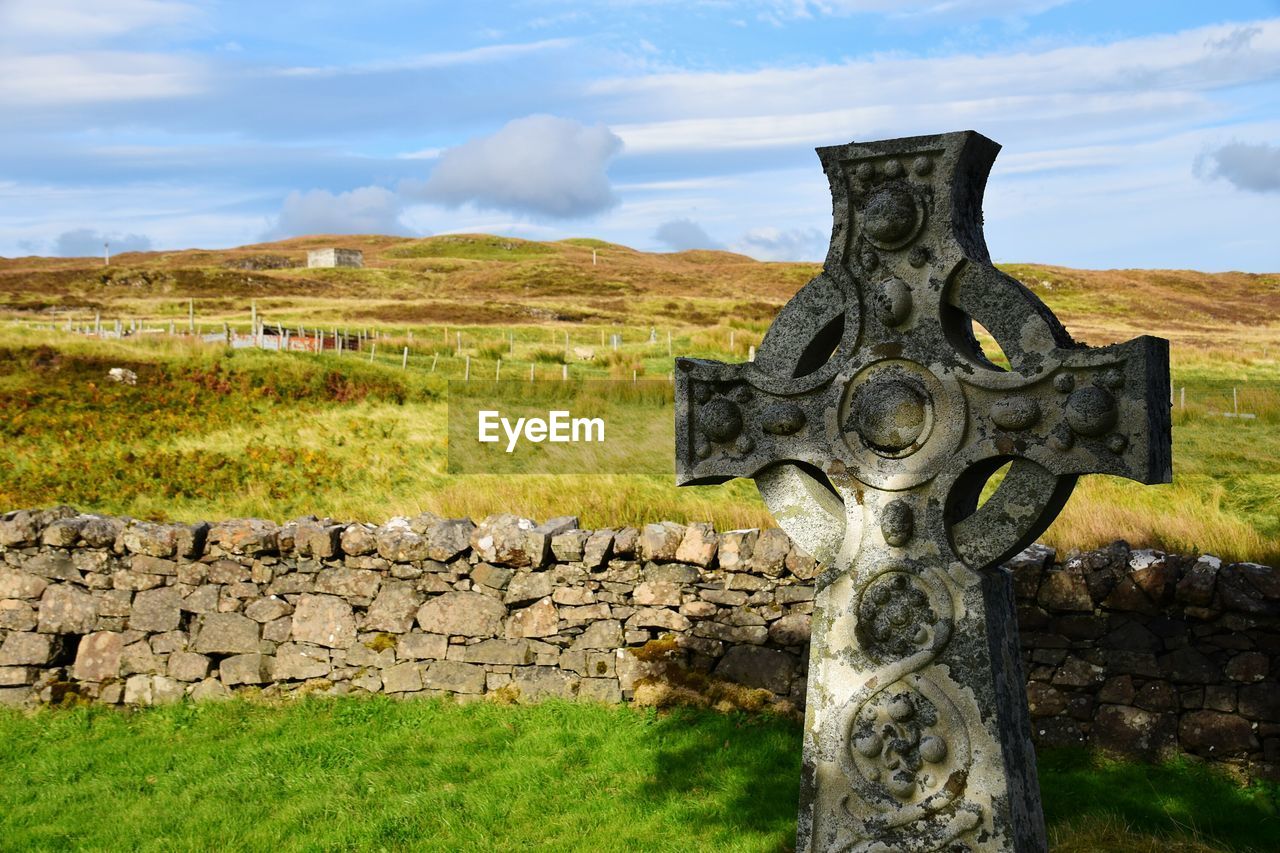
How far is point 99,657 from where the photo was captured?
1020 cm

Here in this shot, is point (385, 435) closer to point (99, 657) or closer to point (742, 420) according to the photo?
point (99, 657)

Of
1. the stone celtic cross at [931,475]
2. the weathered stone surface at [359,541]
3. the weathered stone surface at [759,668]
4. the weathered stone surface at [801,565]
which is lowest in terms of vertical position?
the weathered stone surface at [759,668]

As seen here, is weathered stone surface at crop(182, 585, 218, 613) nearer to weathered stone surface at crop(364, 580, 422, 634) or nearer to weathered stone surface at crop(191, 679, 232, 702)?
weathered stone surface at crop(191, 679, 232, 702)

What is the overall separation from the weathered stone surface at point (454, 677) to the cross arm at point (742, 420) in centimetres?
524

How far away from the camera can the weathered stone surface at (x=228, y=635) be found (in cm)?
1001

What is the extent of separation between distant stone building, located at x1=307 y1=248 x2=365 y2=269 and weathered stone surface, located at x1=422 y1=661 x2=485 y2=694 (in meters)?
99.5

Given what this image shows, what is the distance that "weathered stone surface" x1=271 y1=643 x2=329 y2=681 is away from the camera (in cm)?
988

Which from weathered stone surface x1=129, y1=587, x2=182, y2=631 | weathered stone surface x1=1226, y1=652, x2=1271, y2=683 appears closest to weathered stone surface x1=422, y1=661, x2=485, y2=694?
weathered stone surface x1=129, y1=587, x2=182, y2=631

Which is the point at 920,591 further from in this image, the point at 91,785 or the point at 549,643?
the point at 91,785

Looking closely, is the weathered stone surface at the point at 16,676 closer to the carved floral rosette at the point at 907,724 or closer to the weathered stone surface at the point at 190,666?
the weathered stone surface at the point at 190,666

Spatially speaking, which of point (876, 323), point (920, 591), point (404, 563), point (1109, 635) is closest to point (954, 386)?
point (876, 323)

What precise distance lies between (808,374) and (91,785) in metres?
6.73

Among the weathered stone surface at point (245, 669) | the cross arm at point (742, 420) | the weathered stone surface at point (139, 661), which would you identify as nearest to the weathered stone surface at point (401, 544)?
the weathered stone surface at point (245, 669)

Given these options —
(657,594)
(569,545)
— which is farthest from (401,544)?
(657,594)
